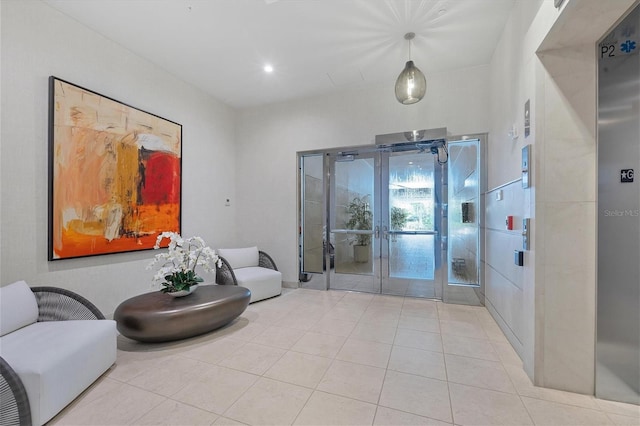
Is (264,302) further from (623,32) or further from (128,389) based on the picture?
(623,32)

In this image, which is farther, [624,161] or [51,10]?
[51,10]

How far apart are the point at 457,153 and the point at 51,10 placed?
5.51m

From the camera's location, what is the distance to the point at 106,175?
10.6ft

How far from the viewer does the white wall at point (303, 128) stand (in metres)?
4.04

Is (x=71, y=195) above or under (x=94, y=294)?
above

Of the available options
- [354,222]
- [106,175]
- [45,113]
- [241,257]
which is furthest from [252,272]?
[45,113]

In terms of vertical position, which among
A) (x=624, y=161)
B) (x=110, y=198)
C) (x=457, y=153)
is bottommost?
(x=110, y=198)

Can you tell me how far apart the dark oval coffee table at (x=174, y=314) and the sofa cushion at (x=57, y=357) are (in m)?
0.28

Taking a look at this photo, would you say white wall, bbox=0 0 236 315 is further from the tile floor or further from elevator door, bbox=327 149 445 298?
elevator door, bbox=327 149 445 298

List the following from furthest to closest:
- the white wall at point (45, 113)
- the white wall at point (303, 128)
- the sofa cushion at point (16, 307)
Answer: the white wall at point (303, 128), the white wall at point (45, 113), the sofa cushion at point (16, 307)

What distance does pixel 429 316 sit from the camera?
11.6 feet

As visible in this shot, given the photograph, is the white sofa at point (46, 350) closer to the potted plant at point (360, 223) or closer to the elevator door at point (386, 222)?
the elevator door at point (386, 222)

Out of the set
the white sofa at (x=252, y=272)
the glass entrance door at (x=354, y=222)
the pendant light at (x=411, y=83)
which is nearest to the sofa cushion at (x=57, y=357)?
the white sofa at (x=252, y=272)

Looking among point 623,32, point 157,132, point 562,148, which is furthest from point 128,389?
point 623,32
